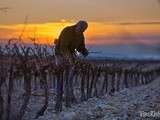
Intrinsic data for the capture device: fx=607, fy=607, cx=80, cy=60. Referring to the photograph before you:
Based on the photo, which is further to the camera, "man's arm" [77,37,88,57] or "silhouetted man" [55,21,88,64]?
"man's arm" [77,37,88,57]

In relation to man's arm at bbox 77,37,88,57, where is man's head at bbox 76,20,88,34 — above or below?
above

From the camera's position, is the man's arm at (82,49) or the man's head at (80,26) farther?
the man's arm at (82,49)

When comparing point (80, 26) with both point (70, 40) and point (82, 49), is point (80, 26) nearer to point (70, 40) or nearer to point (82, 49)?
point (70, 40)

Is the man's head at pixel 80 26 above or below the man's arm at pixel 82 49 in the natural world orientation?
above

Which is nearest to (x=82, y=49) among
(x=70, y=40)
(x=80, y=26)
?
(x=70, y=40)

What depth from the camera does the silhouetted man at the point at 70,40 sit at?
44.8 ft

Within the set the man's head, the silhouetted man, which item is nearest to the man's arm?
the silhouetted man

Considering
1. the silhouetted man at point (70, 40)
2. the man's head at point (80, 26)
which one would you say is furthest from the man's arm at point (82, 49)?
the man's head at point (80, 26)

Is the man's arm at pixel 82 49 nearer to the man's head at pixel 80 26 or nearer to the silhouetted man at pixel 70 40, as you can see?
the silhouetted man at pixel 70 40

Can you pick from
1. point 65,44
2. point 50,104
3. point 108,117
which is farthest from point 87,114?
point 50,104

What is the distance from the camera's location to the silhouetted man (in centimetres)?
1364

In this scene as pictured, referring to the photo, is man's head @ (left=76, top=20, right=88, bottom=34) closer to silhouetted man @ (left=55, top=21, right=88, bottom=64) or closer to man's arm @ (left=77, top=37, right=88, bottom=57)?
silhouetted man @ (left=55, top=21, right=88, bottom=64)

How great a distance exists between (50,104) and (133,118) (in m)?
4.57

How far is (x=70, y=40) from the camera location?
13.8 metres
